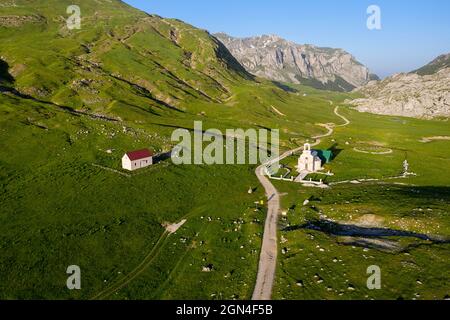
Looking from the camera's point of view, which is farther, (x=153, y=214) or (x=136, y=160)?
(x=136, y=160)

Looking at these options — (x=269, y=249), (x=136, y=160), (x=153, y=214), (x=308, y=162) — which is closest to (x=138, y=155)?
(x=136, y=160)

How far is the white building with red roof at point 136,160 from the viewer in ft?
284

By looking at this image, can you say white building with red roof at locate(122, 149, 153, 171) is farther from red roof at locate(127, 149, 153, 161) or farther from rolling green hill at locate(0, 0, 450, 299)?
rolling green hill at locate(0, 0, 450, 299)

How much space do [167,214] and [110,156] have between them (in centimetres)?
2926

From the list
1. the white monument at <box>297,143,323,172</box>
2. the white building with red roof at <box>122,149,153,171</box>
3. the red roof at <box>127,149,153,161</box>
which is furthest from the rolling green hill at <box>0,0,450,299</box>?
the white monument at <box>297,143,323,172</box>

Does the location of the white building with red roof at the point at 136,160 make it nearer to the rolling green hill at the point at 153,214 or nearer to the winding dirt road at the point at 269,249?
the rolling green hill at the point at 153,214

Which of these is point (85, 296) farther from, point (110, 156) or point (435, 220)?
point (435, 220)

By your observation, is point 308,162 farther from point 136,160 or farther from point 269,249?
point 269,249

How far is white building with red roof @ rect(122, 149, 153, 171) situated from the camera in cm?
8644

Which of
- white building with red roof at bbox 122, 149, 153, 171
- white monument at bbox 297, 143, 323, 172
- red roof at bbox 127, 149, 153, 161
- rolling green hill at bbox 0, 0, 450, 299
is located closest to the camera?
rolling green hill at bbox 0, 0, 450, 299

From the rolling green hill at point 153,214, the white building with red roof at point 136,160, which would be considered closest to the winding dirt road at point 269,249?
the rolling green hill at point 153,214

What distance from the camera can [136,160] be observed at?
87.6 m

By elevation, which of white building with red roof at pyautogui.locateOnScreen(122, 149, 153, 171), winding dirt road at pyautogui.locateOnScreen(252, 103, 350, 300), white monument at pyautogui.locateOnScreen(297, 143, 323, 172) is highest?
white building with red roof at pyautogui.locateOnScreen(122, 149, 153, 171)
